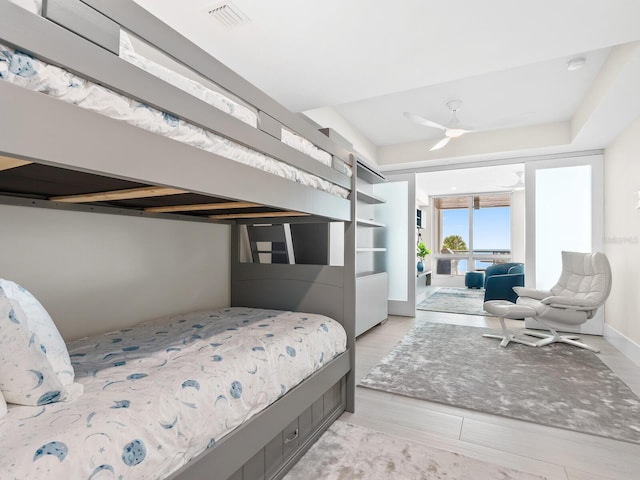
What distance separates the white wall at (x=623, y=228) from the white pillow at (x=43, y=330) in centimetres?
430

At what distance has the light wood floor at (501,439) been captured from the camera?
1.67 meters

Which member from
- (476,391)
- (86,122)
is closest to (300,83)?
(86,122)

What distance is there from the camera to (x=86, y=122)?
31.8 inches

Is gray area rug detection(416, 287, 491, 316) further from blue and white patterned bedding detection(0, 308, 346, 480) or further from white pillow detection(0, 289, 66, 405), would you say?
white pillow detection(0, 289, 66, 405)

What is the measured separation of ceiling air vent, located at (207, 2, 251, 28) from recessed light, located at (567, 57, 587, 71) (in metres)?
2.66

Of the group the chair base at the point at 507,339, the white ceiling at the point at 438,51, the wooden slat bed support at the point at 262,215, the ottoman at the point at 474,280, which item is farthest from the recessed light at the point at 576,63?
the ottoman at the point at 474,280

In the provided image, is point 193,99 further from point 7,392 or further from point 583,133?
point 583,133

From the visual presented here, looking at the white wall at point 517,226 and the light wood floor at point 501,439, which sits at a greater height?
the white wall at point 517,226

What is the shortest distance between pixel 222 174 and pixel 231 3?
4.27ft

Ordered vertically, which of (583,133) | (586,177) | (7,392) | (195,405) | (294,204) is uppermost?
(583,133)

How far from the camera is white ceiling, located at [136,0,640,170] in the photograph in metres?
1.94

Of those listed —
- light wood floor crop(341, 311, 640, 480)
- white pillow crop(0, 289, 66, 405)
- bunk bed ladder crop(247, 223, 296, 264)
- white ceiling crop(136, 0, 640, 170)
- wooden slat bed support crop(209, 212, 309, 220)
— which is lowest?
light wood floor crop(341, 311, 640, 480)

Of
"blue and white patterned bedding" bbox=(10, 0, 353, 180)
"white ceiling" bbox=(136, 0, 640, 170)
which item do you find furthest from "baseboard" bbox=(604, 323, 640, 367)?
"blue and white patterned bedding" bbox=(10, 0, 353, 180)

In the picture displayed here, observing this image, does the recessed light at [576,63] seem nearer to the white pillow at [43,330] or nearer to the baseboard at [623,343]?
the baseboard at [623,343]
